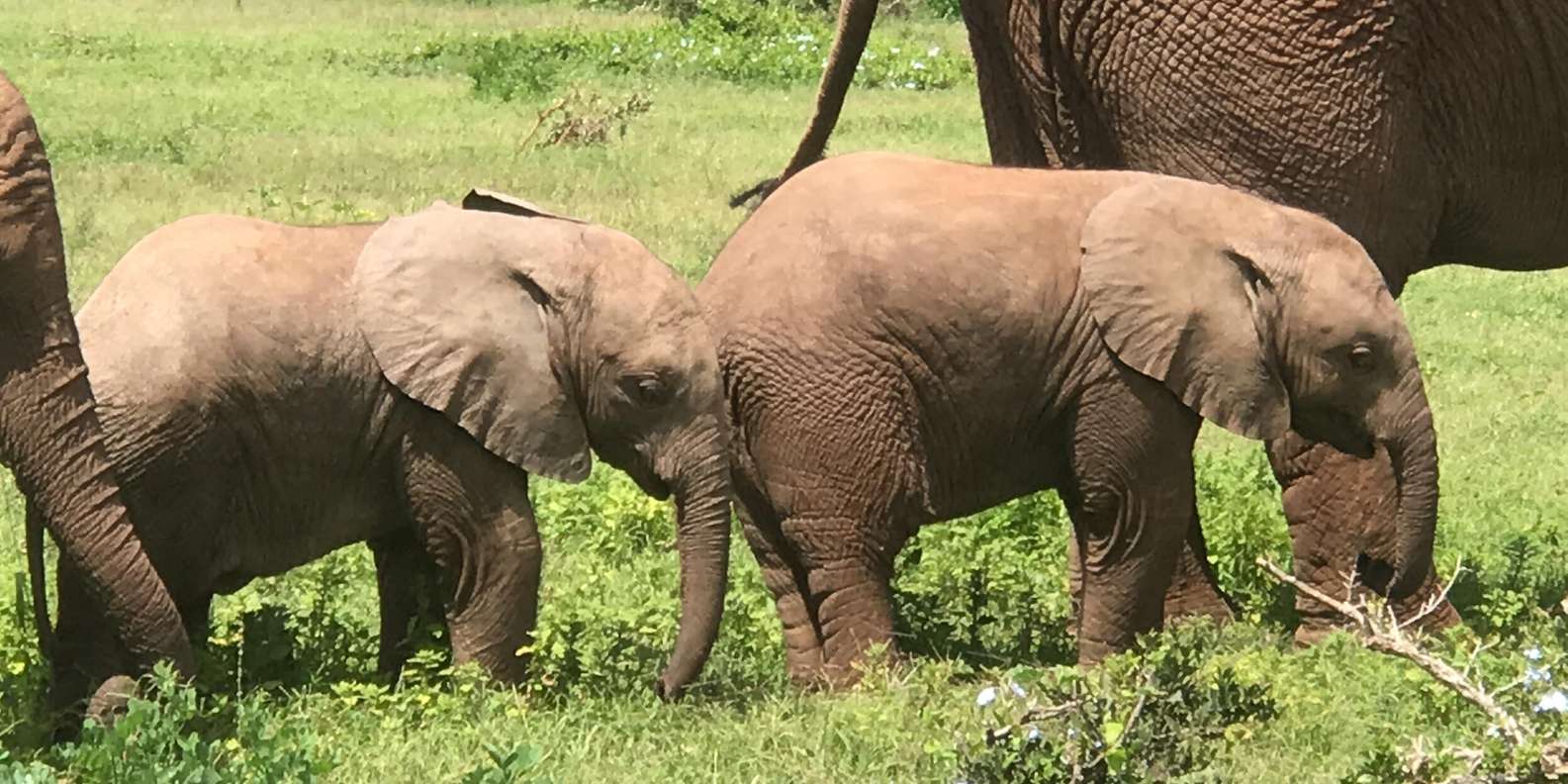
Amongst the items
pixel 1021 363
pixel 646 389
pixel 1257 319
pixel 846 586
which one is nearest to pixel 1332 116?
pixel 1257 319

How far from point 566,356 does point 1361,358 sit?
5.95ft

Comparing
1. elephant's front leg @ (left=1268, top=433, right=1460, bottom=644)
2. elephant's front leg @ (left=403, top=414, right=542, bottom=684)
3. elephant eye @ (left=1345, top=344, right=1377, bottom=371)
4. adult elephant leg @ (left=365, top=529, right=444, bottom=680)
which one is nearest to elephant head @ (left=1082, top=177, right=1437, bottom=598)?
elephant eye @ (left=1345, top=344, right=1377, bottom=371)

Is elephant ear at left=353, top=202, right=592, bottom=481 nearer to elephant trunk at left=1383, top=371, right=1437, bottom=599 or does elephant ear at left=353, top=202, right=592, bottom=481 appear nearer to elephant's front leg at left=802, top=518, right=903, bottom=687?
elephant's front leg at left=802, top=518, right=903, bottom=687

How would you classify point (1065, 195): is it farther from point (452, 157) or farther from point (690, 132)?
point (690, 132)

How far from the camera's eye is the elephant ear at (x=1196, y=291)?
19.6 feet

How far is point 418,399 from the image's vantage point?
5.57m

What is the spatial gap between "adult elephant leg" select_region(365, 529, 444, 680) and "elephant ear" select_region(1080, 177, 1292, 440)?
63.6 inches

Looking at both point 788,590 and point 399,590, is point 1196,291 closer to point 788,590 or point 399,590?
point 788,590

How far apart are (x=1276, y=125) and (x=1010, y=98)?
0.93m

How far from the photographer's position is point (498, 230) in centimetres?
580

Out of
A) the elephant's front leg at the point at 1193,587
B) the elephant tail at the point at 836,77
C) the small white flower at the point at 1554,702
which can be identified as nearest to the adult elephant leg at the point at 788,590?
the elephant's front leg at the point at 1193,587

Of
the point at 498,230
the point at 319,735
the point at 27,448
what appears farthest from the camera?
the point at 498,230

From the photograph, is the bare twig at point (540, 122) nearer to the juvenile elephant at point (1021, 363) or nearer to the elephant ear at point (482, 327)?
the juvenile elephant at point (1021, 363)

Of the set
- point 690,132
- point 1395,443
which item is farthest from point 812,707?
point 690,132
